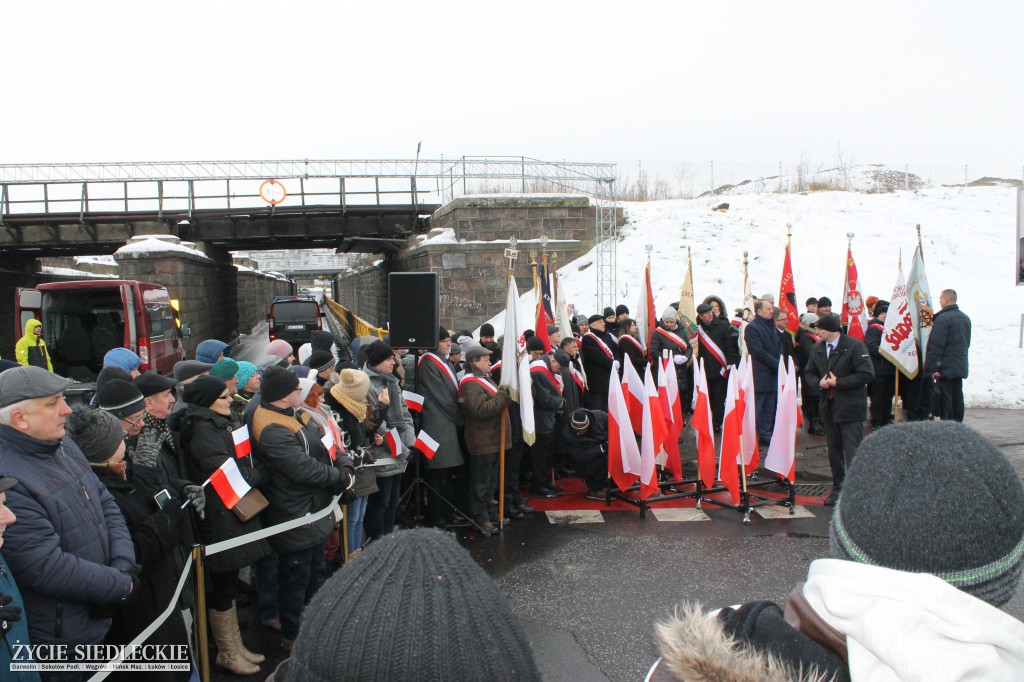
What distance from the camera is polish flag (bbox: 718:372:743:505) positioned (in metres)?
7.33

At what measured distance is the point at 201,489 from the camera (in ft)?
13.0

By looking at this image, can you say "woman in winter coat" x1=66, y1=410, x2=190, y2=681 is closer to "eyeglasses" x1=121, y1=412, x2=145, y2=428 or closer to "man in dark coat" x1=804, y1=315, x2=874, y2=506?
"eyeglasses" x1=121, y1=412, x2=145, y2=428

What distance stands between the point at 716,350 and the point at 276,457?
812cm

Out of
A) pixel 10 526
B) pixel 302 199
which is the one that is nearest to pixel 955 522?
pixel 10 526

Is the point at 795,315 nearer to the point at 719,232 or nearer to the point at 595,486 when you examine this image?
the point at 595,486

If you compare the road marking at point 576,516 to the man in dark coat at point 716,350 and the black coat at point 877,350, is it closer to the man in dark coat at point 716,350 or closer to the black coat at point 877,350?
the man in dark coat at point 716,350

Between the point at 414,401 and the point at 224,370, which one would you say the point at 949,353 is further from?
the point at 224,370

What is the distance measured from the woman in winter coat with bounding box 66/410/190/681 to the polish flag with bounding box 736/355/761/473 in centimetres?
567

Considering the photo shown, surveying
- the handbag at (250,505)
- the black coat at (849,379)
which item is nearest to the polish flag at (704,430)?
the black coat at (849,379)

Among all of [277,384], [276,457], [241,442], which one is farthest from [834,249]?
[241,442]

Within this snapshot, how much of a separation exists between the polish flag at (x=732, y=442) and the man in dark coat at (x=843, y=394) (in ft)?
3.59

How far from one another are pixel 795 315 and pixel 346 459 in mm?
9687

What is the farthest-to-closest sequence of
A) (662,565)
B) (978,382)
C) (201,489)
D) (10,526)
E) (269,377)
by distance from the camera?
(978,382), (662,565), (269,377), (201,489), (10,526)

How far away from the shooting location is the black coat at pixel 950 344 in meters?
9.62
